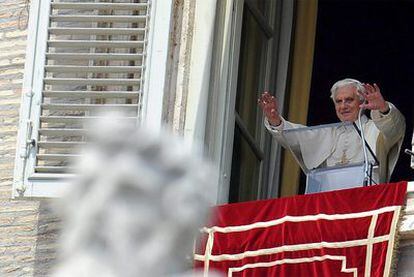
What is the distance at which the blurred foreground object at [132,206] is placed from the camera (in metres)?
1.79

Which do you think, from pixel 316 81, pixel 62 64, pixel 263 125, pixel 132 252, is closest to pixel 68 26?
pixel 62 64

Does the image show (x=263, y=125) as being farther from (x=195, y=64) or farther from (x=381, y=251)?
(x=381, y=251)

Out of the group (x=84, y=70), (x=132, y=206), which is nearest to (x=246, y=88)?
(x=84, y=70)

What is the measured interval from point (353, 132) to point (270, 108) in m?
0.42

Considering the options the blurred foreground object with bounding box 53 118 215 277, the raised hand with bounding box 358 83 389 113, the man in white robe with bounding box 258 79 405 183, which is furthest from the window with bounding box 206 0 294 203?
the blurred foreground object with bounding box 53 118 215 277

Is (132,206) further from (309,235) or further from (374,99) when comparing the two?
(374,99)

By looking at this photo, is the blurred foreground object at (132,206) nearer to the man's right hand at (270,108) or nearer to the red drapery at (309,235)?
the red drapery at (309,235)

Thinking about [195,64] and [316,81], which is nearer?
[195,64]

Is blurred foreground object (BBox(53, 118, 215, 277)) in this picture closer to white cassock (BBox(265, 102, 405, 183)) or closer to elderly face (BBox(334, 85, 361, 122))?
white cassock (BBox(265, 102, 405, 183))

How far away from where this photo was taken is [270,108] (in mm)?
7070

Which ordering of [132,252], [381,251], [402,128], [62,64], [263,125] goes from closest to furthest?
[132,252] → [381,251] → [402,128] → [62,64] → [263,125]

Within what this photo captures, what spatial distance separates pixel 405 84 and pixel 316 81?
1.78 ft

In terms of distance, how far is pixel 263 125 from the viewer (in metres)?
7.85

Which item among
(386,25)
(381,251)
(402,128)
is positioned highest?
(386,25)
